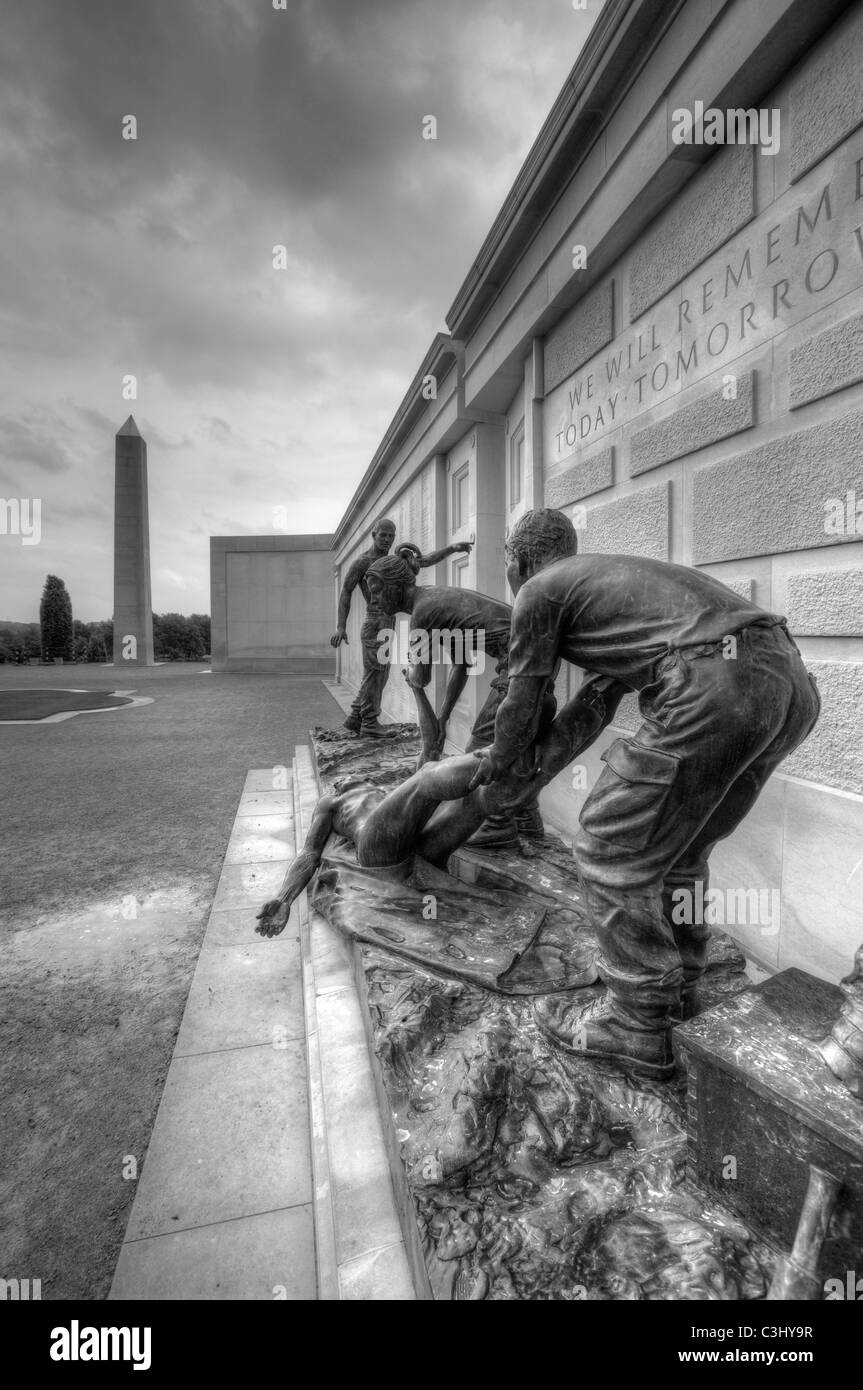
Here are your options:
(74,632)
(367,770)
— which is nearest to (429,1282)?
(367,770)

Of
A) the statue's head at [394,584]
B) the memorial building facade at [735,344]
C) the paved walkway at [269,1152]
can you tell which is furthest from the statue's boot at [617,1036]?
the statue's head at [394,584]

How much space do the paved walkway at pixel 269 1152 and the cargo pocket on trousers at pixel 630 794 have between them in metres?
1.22

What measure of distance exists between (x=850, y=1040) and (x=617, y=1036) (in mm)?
794

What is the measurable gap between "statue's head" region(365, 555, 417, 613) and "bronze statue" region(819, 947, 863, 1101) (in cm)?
389

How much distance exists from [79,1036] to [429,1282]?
2.12 metres

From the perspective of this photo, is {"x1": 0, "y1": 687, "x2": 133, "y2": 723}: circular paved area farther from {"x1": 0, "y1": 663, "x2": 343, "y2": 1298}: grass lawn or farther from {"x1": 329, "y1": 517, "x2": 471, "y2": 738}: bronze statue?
{"x1": 329, "y1": 517, "x2": 471, "y2": 738}: bronze statue

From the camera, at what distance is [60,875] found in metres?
4.84

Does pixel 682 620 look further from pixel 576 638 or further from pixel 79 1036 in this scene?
pixel 79 1036

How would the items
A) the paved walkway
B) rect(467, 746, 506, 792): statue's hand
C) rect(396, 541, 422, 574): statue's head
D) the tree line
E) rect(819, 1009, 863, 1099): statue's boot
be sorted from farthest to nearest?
the tree line < rect(396, 541, 422, 574): statue's head < rect(467, 746, 506, 792): statue's hand < the paved walkway < rect(819, 1009, 863, 1099): statue's boot

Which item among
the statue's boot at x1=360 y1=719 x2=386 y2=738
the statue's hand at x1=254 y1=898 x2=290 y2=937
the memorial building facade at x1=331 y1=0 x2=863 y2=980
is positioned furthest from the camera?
the statue's boot at x1=360 y1=719 x2=386 y2=738

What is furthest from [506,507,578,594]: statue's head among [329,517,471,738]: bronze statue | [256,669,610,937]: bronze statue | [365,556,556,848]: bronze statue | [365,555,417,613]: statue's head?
[329,517,471,738]: bronze statue

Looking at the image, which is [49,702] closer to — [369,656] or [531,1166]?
[369,656]

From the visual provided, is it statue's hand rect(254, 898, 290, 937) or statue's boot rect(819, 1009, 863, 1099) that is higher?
statue's boot rect(819, 1009, 863, 1099)

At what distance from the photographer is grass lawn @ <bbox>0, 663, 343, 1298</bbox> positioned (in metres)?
1.95
